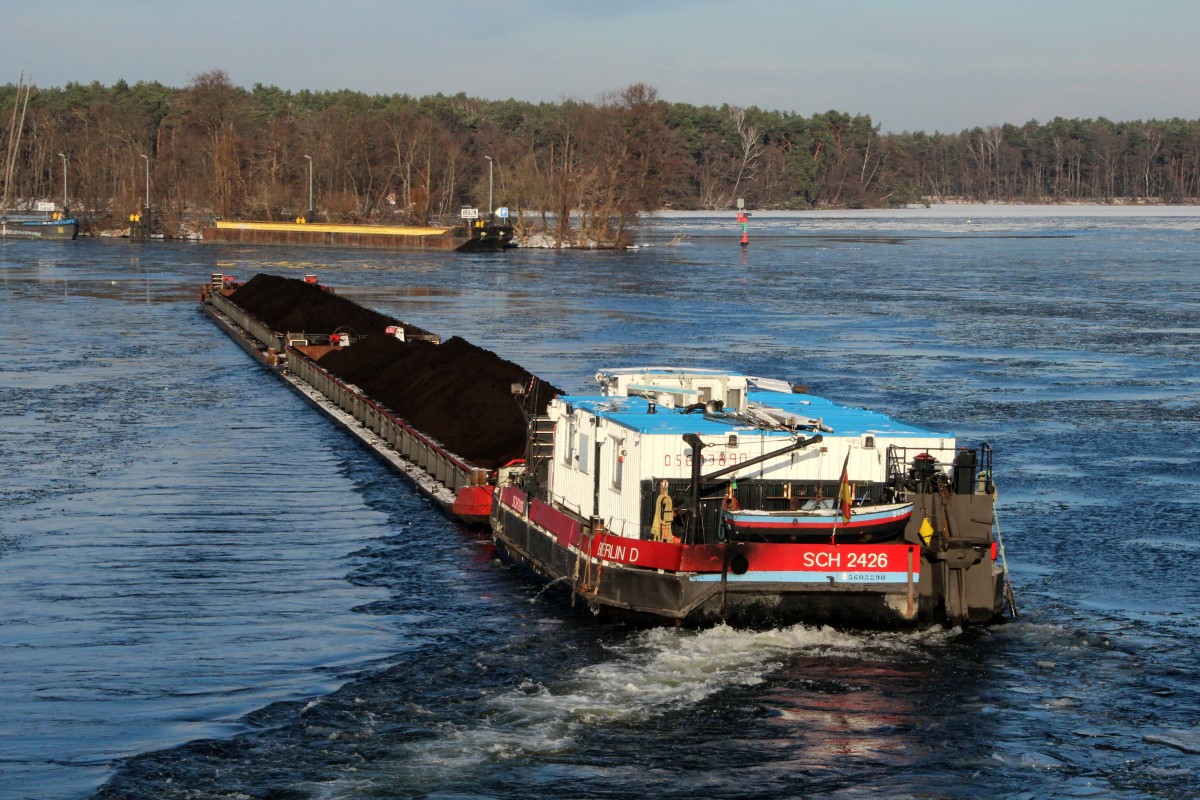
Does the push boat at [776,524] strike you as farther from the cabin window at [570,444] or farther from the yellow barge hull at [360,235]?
the yellow barge hull at [360,235]

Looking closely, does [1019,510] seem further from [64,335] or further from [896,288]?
[896,288]

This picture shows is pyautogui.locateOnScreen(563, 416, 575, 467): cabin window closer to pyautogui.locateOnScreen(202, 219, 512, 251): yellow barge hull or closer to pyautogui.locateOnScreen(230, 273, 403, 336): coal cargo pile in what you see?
pyautogui.locateOnScreen(230, 273, 403, 336): coal cargo pile

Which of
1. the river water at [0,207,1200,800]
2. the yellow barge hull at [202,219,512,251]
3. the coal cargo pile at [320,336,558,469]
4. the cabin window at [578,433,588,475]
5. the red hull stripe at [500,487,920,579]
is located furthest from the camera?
the yellow barge hull at [202,219,512,251]

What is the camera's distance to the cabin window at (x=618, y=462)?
87.1 feet

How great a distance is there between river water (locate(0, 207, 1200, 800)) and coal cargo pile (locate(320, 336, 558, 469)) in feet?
6.75

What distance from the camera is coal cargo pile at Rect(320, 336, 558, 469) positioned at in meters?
38.4

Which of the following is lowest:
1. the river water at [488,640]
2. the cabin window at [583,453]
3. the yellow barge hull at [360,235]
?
the river water at [488,640]

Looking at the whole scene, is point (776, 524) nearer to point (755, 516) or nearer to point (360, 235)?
point (755, 516)

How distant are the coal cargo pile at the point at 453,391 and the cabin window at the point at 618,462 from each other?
32.2 ft

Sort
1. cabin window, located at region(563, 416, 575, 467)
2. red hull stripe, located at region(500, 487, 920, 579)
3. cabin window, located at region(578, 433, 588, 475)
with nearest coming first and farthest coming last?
red hull stripe, located at region(500, 487, 920, 579) < cabin window, located at region(578, 433, 588, 475) < cabin window, located at region(563, 416, 575, 467)

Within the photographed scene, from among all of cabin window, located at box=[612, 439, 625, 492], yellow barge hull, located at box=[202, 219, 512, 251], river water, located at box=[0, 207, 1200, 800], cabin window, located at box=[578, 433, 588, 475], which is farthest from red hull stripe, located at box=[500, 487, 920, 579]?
yellow barge hull, located at box=[202, 219, 512, 251]

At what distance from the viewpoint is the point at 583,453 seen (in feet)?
93.6

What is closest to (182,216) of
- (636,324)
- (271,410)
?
(636,324)

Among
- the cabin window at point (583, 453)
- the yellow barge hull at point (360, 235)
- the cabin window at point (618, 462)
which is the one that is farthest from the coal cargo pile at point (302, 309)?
the yellow barge hull at point (360, 235)
